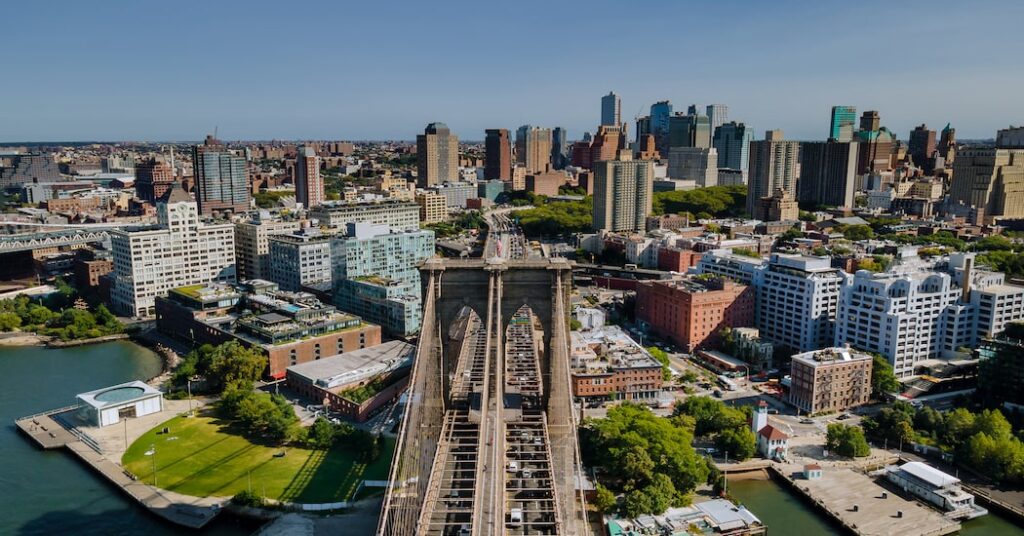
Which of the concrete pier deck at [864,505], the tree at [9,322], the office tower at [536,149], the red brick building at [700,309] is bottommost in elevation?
the concrete pier deck at [864,505]

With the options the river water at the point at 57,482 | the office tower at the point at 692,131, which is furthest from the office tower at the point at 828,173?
the river water at the point at 57,482

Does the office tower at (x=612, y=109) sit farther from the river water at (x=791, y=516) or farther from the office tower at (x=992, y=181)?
the river water at (x=791, y=516)

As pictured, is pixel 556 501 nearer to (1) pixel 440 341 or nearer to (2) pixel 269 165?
(1) pixel 440 341

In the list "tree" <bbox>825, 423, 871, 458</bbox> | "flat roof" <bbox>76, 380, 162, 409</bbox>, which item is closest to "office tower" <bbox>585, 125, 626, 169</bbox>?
"tree" <bbox>825, 423, 871, 458</bbox>

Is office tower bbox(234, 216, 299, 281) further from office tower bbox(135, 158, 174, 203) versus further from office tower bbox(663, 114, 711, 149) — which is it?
office tower bbox(663, 114, 711, 149)

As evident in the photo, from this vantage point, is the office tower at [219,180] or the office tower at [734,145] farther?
the office tower at [734,145]
